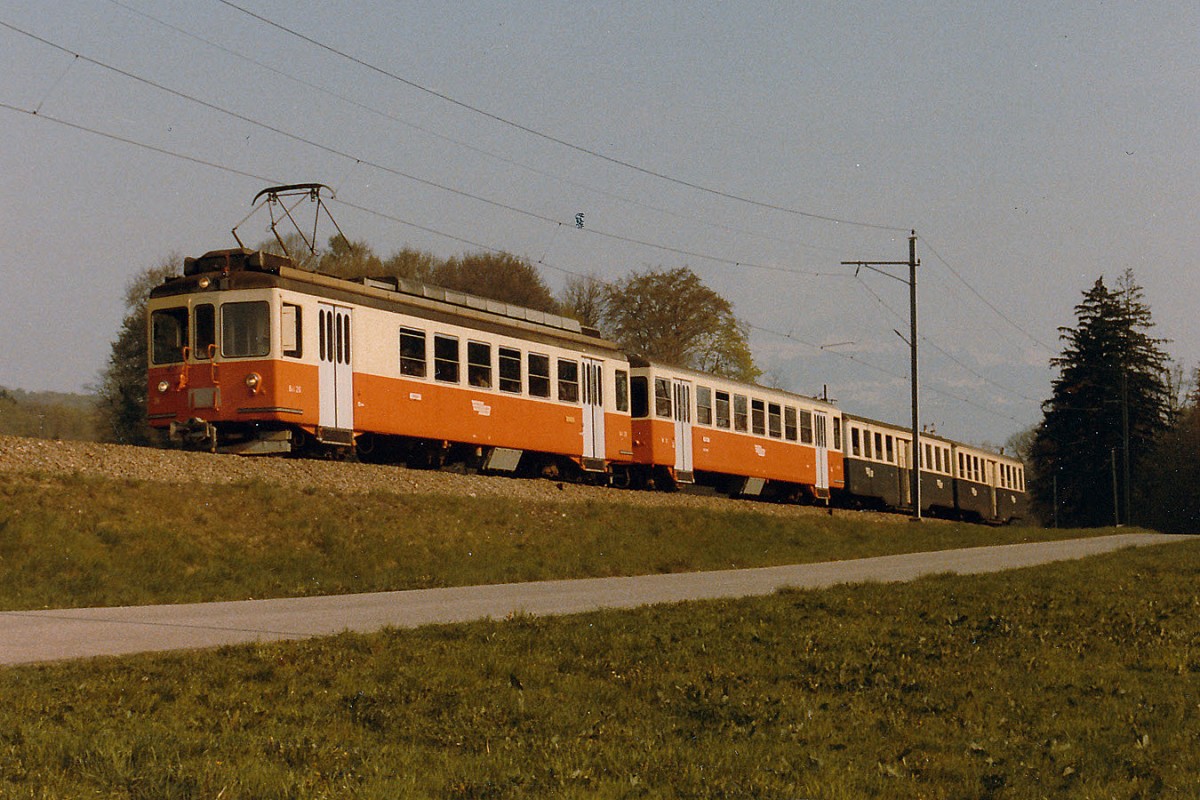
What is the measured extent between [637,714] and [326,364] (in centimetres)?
1739

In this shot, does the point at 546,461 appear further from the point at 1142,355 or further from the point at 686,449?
the point at 1142,355

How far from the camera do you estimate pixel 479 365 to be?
2944cm

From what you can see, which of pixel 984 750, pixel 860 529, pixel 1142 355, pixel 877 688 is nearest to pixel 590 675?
pixel 877 688

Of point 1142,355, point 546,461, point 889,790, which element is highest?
→ point 1142,355

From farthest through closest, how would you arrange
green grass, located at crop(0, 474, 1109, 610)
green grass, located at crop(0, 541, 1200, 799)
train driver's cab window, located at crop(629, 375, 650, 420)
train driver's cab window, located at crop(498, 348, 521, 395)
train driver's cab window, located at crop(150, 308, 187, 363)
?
1. train driver's cab window, located at crop(629, 375, 650, 420)
2. train driver's cab window, located at crop(498, 348, 521, 395)
3. train driver's cab window, located at crop(150, 308, 187, 363)
4. green grass, located at crop(0, 474, 1109, 610)
5. green grass, located at crop(0, 541, 1200, 799)

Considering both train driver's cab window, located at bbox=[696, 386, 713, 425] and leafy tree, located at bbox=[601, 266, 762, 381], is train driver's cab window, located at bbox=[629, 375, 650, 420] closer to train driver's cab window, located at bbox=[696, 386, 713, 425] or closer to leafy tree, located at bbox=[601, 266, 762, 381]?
train driver's cab window, located at bbox=[696, 386, 713, 425]

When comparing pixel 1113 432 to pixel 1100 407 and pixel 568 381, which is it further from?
pixel 568 381

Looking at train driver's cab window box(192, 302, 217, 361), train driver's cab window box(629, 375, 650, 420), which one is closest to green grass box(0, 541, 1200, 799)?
train driver's cab window box(192, 302, 217, 361)

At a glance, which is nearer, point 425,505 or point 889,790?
point 889,790

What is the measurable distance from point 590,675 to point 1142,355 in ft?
285

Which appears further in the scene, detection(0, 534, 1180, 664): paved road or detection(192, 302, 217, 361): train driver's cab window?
detection(192, 302, 217, 361): train driver's cab window

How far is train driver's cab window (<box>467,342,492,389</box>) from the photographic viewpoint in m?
29.2

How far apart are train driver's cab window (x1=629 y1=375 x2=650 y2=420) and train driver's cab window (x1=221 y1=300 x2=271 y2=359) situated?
13.7 metres

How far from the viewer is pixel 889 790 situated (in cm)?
736
